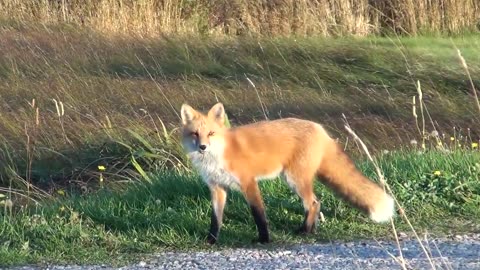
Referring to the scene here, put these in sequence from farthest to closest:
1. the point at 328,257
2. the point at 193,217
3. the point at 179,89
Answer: the point at 179,89 → the point at 193,217 → the point at 328,257

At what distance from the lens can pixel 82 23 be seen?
58.3 feet

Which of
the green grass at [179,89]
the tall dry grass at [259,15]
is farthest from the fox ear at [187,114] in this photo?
the tall dry grass at [259,15]

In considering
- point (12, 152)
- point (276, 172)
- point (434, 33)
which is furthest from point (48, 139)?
point (434, 33)

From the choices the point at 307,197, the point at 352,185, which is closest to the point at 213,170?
the point at 307,197

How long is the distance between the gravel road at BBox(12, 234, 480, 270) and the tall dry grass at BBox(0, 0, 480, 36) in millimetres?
11689

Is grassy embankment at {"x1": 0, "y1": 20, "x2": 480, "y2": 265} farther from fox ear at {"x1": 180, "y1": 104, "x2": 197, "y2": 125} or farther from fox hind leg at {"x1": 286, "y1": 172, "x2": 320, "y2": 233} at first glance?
fox ear at {"x1": 180, "y1": 104, "x2": 197, "y2": 125}

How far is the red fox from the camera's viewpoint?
644cm

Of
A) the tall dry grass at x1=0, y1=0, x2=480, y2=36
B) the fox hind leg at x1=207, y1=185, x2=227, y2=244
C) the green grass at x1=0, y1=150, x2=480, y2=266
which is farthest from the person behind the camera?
Result: the tall dry grass at x1=0, y1=0, x2=480, y2=36

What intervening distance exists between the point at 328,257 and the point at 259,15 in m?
13.0

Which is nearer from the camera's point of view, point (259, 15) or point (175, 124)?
point (175, 124)

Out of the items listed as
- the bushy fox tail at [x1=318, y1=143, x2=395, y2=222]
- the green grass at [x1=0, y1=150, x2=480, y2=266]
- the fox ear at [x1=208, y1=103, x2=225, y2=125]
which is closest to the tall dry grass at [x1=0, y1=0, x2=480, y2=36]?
the green grass at [x1=0, y1=150, x2=480, y2=266]

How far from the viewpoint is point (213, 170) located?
21.2 ft

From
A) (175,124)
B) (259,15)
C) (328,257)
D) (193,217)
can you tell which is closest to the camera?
(328,257)

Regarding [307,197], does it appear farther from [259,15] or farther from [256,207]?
[259,15]
